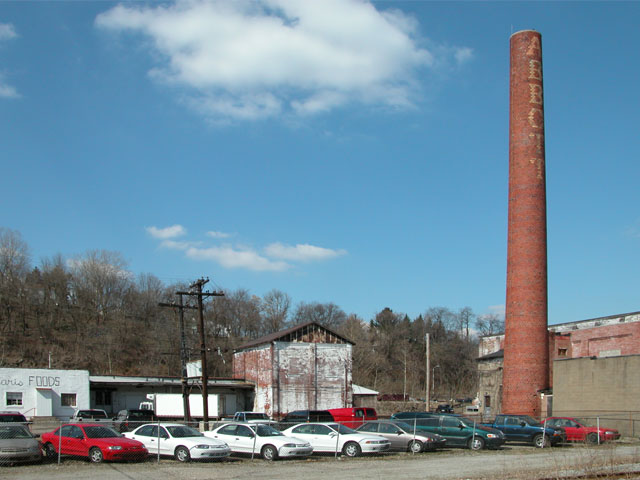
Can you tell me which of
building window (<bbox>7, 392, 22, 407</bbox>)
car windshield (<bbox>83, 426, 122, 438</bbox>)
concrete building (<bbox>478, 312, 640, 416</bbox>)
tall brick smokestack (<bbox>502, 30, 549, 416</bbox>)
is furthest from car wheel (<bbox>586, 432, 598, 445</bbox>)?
building window (<bbox>7, 392, 22, 407</bbox>)

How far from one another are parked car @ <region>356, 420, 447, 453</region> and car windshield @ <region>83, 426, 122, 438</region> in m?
9.82

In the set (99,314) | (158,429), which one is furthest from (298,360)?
(99,314)

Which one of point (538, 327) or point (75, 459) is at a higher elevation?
point (538, 327)

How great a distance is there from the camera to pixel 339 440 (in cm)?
2441

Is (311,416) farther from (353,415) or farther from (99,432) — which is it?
(99,432)

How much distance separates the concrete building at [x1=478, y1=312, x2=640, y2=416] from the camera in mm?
51750

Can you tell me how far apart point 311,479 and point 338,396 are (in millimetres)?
41487

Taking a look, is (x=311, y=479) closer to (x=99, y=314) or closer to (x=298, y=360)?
(x=298, y=360)

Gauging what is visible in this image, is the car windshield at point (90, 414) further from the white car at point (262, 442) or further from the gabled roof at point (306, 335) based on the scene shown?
the white car at point (262, 442)

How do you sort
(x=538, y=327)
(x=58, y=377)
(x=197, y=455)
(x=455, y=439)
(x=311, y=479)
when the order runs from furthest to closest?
(x=58, y=377) < (x=538, y=327) < (x=455, y=439) < (x=197, y=455) < (x=311, y=479)

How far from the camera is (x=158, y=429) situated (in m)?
22.2

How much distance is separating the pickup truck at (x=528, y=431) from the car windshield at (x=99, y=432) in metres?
18.1

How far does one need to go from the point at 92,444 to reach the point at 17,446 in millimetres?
2231

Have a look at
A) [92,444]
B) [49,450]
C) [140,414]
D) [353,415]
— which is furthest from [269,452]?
[140,414]
